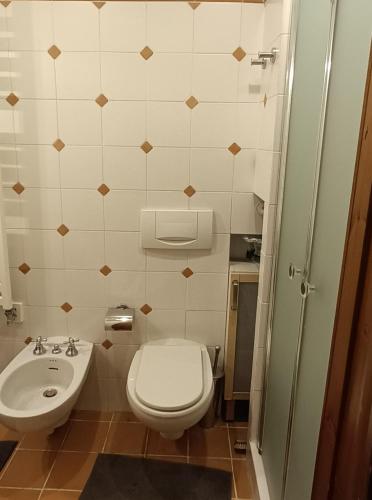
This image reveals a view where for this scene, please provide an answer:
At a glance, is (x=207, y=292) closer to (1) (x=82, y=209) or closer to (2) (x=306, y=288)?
(1) (x=82, y=209)

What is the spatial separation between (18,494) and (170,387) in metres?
0.82

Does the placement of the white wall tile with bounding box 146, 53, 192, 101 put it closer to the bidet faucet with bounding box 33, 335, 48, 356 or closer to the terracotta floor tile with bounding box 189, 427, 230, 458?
the bidet faucet with bounding box 33, 335, 48, 356

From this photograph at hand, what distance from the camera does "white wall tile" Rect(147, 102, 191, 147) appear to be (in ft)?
6.23

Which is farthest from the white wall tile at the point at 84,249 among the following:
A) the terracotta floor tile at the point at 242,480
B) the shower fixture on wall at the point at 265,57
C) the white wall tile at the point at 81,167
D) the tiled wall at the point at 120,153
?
the terracotta floor tile at the point at 242,480

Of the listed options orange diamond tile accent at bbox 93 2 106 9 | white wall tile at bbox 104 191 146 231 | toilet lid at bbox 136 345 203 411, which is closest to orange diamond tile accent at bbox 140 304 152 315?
toilet lid at bbox 136 345 203 411

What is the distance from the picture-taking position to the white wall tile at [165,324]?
217cm

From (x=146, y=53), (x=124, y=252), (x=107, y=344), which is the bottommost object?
(x=107, y=344)

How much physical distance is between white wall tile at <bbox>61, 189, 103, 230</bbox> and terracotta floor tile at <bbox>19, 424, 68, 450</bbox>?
1066 mm

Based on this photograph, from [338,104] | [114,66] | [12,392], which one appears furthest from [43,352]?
[338,104]

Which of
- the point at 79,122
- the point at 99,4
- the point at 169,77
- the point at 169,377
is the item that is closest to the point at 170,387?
the point at 169,377

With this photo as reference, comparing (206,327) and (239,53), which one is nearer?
(239,53)

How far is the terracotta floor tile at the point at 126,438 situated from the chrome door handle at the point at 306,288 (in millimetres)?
1313

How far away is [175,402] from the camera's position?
165 centimetres

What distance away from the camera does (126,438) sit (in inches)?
83.4
